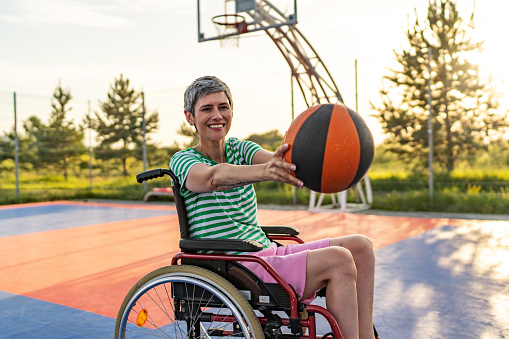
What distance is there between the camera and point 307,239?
495cm

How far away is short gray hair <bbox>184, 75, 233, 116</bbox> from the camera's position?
5.87ft

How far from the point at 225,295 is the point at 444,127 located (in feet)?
31.1

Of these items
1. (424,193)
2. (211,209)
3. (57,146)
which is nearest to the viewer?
(211,209)

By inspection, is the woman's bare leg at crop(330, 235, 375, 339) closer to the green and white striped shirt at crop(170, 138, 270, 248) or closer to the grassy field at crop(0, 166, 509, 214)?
the green and white striped shirt at crop(170, 138, 270, 248)

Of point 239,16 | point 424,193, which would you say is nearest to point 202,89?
point 424,193

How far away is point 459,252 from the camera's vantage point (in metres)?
4.18

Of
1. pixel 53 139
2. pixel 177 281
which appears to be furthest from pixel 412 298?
pixel 53 139

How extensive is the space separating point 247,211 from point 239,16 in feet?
21.2

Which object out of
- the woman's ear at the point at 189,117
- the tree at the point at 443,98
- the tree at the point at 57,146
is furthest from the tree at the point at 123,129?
the woman's ear at the point at 189,117

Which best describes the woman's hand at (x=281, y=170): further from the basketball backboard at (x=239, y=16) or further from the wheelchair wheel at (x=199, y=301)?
the basketball backboard at (x=239, y=16)

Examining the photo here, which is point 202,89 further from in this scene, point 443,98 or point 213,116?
point 443,98

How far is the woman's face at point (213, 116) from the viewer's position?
1.79m

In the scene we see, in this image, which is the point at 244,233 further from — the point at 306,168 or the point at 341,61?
the point at 341,61

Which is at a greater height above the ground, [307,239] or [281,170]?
[281,170]
